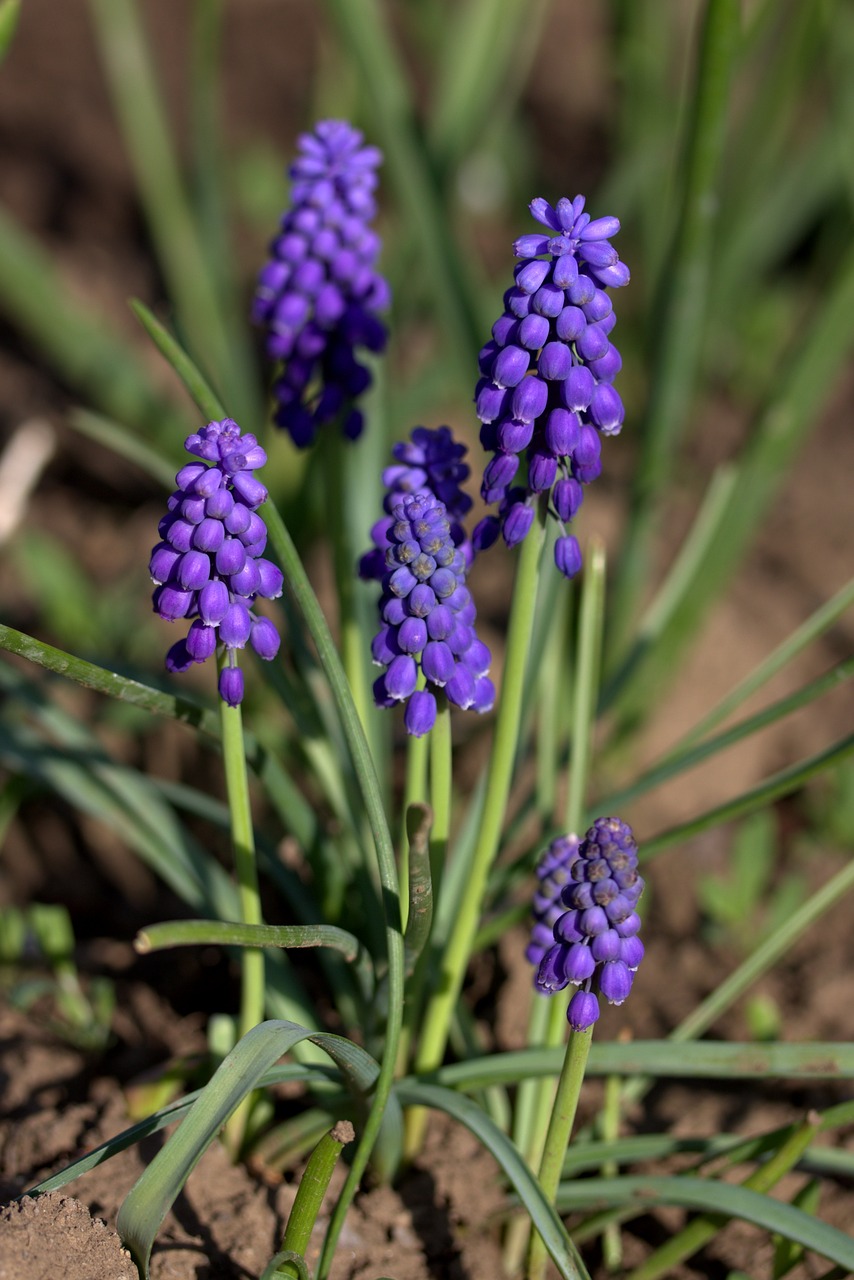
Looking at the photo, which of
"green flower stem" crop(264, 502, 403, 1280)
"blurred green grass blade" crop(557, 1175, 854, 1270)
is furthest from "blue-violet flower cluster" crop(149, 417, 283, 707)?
"blurred green grass blade" crop(557, 1175, 854, 1270)

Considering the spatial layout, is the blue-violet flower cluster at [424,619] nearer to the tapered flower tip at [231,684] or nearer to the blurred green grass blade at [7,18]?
the tapered flower tip at [231,684]

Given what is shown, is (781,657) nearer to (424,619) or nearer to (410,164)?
(424,619)

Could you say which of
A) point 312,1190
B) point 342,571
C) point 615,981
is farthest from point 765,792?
point 312,1190

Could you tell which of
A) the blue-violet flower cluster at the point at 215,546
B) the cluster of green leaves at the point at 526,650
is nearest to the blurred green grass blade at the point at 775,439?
the cluster of green leaves at the point at 526,650

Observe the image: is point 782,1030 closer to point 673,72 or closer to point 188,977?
point 188,977

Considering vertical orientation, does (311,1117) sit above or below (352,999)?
below

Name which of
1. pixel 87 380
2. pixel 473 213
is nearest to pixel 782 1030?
pixel 87 380

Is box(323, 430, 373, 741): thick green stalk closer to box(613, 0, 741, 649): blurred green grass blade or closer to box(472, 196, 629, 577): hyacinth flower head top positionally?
box(472, 196, 629, 577): hyacinth flower head top
